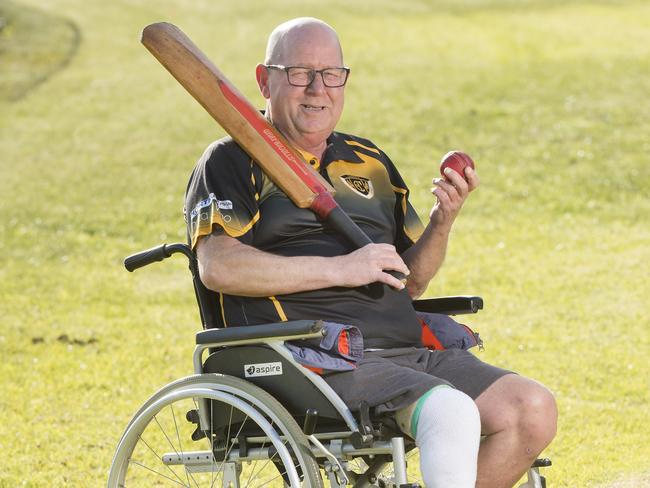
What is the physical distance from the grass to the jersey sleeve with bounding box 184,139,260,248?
218cm

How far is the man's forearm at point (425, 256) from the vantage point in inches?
162

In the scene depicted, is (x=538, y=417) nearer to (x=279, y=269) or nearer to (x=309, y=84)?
(x=279, y=269)

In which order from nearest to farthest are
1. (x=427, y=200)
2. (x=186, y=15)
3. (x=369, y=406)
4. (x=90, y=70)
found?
(x=369, y=406) → (x=427, y=200) → (x=90, y=70) → (x=186, y=15)

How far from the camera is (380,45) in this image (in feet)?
69.0

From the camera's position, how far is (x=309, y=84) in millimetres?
3936

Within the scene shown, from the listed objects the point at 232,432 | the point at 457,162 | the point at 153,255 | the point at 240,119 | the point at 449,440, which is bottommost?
the point at 232,432

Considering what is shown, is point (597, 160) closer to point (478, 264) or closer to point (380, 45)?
point (478, 264)

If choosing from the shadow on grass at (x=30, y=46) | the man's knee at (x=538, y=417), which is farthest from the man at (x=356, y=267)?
the shadow on grass at (x=30, y=46)

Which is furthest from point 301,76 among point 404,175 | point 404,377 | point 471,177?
point 404,175

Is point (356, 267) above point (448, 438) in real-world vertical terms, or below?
above

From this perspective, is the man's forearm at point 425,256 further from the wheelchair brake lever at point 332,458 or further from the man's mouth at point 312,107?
the wheelchair brake lever at point 332,458

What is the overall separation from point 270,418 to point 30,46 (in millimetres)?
18604

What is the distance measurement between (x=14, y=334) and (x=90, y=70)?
38.8ft

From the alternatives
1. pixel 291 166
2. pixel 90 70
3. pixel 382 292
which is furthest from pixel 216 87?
pixel 90 70
